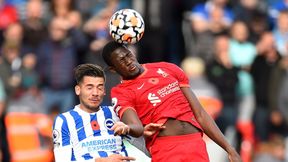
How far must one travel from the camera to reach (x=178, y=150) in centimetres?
1016

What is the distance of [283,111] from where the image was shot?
57.4 ft

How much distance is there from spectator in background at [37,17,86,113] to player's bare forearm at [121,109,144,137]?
23.5 ft

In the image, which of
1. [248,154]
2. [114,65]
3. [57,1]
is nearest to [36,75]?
[57,1]

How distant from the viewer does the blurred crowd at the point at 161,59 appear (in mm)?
17219

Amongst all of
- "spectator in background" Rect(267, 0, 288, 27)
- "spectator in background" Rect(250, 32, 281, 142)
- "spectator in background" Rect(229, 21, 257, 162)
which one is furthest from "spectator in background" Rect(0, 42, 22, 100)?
"spectator in background" Rect(267, 0, 288, 27)

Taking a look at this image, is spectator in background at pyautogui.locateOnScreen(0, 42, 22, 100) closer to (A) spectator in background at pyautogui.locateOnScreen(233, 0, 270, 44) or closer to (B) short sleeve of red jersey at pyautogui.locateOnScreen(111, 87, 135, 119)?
(A) spectator in background at pyautogui.locateOnScreen(233, 0, 270, 44)

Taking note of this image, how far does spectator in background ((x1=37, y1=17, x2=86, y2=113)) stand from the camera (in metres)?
17.2

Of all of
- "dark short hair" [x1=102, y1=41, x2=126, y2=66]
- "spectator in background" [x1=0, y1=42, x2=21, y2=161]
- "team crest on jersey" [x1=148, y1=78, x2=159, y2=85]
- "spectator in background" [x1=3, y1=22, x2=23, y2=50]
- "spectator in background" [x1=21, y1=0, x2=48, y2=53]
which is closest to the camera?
"dark short hair" [x1=102, y1=41, x2=126, y2=66]

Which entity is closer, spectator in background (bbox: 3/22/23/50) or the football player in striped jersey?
the football player in striped jersey

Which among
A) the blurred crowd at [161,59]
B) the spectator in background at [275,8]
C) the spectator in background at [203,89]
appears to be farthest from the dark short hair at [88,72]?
the spectator in background at [275,8]

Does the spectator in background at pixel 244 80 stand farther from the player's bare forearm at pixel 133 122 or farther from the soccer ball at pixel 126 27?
the player's bare forearm at pixel 133 122

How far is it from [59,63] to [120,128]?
8193 millimetres

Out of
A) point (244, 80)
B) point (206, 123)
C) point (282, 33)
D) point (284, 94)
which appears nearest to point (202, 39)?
point (244, 80)

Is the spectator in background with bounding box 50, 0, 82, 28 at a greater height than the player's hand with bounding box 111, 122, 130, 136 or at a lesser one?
greater
